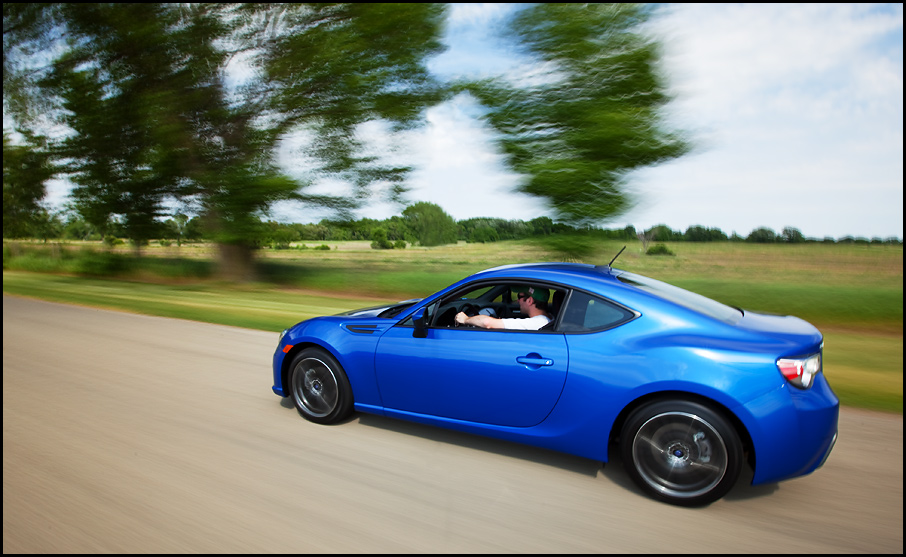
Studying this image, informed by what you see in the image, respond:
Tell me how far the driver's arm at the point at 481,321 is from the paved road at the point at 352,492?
0.91m

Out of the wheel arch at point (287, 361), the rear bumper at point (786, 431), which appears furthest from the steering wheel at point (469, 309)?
the rear bumper at point (786, 431)

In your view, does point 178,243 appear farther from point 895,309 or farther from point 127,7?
point 895,309

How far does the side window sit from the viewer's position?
3.44m

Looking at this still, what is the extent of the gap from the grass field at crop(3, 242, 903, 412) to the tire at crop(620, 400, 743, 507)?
3293 millimetres

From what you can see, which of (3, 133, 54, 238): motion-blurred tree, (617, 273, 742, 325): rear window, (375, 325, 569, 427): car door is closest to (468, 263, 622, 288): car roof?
(617, 273, 742, 325): rear window

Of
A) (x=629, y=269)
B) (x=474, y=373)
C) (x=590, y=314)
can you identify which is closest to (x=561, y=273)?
(x=590, y=314)

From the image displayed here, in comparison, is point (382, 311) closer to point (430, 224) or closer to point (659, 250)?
point (659, 250)

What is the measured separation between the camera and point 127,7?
18.1 meters

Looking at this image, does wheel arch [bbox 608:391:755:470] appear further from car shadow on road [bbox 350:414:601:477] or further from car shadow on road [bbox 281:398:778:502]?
car shadow on road [bbox 350:414:601:477]

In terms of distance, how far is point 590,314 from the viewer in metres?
3.52

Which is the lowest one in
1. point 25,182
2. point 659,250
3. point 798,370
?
point 798,370

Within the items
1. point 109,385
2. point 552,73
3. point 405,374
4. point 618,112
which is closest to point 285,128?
point 552,73

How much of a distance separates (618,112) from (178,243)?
682 inches

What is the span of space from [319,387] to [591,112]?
8.28 m
